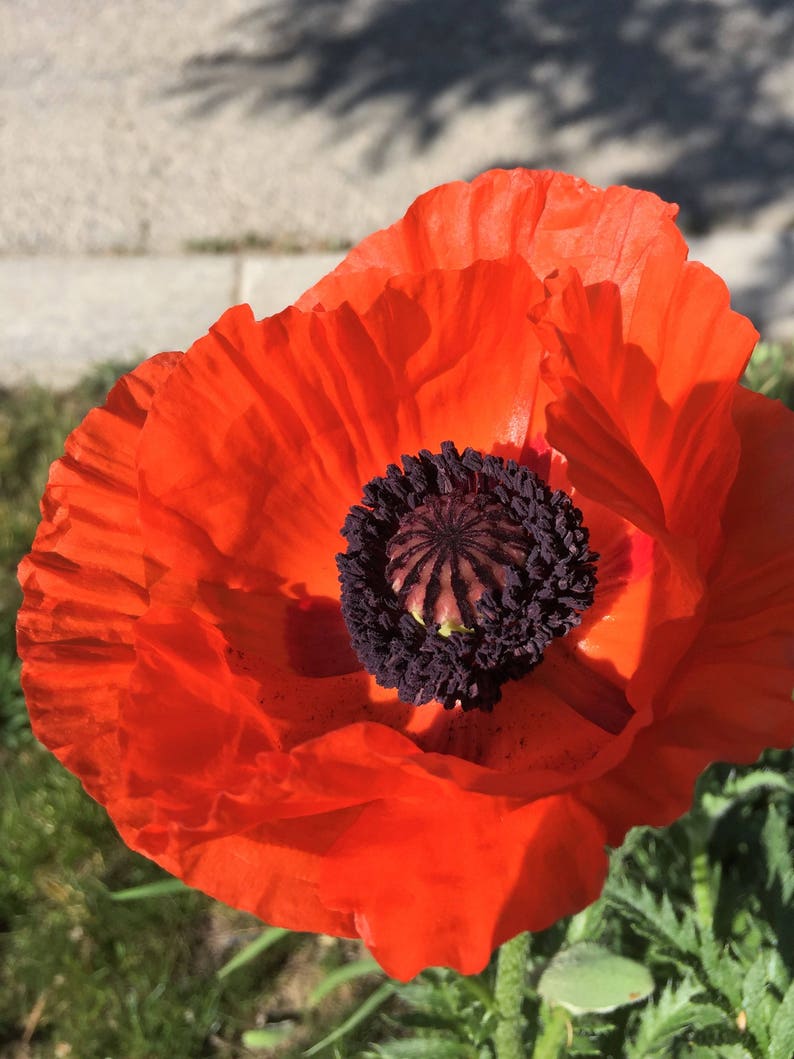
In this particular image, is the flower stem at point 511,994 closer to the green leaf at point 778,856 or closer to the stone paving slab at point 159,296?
the green leaf at point 778,856

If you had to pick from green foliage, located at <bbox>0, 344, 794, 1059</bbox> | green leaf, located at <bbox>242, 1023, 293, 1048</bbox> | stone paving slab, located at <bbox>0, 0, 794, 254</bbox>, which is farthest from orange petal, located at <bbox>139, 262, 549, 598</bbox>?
stone paving slab, located at <bbox>0, 0, 794, 254</bbox>

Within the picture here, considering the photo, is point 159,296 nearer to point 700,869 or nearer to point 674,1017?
point 700,869

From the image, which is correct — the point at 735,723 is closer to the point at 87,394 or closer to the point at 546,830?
the point at 546,830

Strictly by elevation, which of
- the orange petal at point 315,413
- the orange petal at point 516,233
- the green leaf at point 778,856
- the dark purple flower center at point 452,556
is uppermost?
the orange petal at point 516,233

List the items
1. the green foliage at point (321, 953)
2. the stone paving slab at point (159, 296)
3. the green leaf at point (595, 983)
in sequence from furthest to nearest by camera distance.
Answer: the stone paving slab at point (159, 296)
the green foliage at point (321, 953)
the green leaf at point (595, 983)

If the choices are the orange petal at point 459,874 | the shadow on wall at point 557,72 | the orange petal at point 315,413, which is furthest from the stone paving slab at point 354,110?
the orange petal at point 459,874

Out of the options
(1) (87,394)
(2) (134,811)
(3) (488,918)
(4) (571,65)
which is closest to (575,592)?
(3) (488,918)
